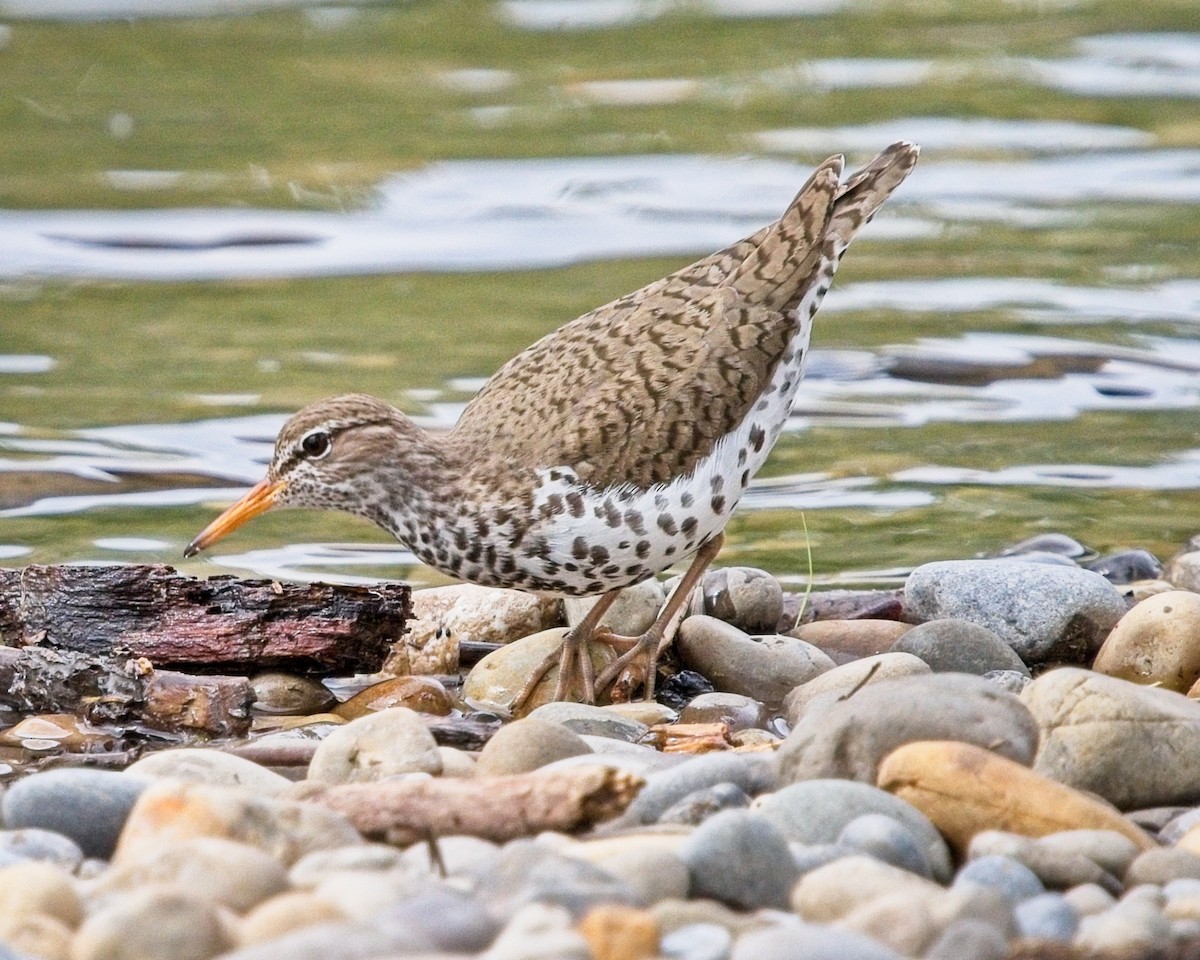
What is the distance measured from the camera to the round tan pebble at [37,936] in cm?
440

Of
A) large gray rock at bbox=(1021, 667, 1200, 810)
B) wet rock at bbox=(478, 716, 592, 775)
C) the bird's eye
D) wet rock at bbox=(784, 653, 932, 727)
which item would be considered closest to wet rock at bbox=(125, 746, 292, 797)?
wet rock at bbox=(478, 716, 592, 775)

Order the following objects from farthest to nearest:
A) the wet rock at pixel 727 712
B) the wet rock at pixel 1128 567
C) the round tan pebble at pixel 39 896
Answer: the wet rock at pixel 1128 567, the wet rock at pixel 727 712, the round tan pebble at pixel 39 896

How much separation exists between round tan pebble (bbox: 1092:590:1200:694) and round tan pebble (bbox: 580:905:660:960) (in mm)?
3628

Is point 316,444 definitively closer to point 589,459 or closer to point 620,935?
point 589,459

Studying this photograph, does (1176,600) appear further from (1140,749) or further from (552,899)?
(552,899)

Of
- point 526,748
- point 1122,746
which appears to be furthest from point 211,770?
point 1122,746

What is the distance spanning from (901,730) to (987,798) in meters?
0.40

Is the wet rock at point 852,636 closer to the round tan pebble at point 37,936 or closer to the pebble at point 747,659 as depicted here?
the pebble at point 747,659

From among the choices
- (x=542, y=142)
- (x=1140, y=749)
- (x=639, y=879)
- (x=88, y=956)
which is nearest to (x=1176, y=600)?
(x=1140, y=749)

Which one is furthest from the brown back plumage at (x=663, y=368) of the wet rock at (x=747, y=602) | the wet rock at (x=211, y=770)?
the wet rock at (x=211, y=770)

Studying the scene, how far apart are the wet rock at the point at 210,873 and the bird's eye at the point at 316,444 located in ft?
9.53

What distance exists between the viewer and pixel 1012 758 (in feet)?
18.4

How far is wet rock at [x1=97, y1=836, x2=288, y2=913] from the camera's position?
4594mm

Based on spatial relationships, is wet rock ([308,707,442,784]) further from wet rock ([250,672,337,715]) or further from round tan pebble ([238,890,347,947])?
round tan pebble ([238,890,347,947])
